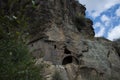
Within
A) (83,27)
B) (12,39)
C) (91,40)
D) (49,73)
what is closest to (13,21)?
(12,39)

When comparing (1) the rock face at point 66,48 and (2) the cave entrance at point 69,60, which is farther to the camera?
(2) the cave entrance at point 69,60

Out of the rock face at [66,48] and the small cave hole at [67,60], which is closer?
the rock face at [66,48]

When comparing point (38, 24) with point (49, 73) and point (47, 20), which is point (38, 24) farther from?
point (49, 73)

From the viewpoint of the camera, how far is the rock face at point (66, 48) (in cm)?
2591

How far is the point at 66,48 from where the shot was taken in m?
27.3

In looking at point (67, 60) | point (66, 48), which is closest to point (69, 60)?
point (67, 60)

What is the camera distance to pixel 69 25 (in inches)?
1174

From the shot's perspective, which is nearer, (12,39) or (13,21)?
(13,21)

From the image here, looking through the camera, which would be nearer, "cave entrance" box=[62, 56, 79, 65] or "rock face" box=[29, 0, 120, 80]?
"rock face" box=[29, 0, 120, 80]

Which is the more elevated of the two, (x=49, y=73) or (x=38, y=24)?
(x=38, y=24)

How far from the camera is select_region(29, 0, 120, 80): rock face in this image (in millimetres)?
25906

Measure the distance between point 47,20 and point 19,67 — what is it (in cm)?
1991

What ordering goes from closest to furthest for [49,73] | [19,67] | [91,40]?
[19,67]
[49,73]
[91,40]

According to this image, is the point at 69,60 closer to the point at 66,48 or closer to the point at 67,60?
the point at 67,60
